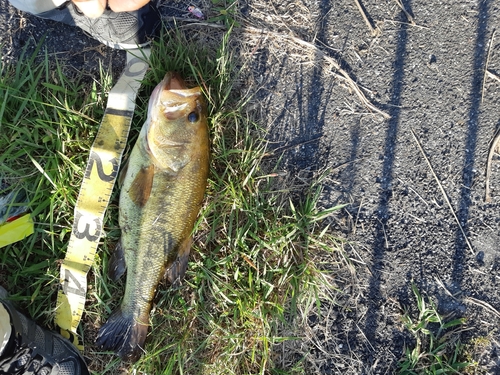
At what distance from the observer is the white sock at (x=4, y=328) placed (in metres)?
3.17

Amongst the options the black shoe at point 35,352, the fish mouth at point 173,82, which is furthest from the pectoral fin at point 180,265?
the fish mouth at point 173,82

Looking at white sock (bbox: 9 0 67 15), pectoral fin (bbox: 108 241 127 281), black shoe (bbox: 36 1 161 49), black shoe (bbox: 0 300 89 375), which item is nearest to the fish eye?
black shoe (bbox: 36 1 161 49)

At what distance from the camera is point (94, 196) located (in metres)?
3.47

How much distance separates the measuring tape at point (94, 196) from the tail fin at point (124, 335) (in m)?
0.30

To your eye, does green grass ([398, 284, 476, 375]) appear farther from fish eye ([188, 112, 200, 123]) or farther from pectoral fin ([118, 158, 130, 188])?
pectoral fin ([118, 158, 130, 188])

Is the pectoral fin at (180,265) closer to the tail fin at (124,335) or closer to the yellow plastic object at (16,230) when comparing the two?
the tail fin at (124,335)

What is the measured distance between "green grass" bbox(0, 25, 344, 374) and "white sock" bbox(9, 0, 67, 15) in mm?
375

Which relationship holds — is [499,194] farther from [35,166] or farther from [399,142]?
[35,166]

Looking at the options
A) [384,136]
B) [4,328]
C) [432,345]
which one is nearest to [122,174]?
[4,328]

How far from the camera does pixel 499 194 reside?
353 cm

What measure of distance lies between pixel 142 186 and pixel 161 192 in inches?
6.3

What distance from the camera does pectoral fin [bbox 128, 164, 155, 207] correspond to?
3197 millimetres

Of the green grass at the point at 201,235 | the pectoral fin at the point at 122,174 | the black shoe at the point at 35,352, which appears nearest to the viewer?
the black shoe at the point at 35,352

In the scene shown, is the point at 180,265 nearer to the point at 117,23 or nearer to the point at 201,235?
the point at 201,235
